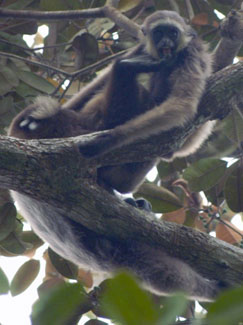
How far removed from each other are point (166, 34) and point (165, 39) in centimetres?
16

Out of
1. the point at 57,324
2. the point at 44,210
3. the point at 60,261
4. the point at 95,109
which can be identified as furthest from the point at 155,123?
the point at 57,324

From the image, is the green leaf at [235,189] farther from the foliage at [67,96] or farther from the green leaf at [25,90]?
the green leaf at [25,90]

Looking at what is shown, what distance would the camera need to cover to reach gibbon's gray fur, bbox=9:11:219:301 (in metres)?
4.39

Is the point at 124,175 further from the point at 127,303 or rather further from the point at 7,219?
the point at 127,303

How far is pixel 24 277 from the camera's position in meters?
5.49

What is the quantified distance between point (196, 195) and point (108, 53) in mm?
2281

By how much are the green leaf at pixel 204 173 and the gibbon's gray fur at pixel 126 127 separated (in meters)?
0.45

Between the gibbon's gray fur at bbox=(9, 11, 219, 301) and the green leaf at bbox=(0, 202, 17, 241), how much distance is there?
0.20 m

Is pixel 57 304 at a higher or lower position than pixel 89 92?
higher

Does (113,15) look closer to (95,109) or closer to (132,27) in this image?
(132,27)

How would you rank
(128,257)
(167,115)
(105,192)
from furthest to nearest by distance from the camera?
(128,257) → (167,115) → (105,192)

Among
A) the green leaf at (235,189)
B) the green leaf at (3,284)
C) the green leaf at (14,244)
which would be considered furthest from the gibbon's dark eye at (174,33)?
the green leaf at (3,284)

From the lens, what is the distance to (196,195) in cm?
564

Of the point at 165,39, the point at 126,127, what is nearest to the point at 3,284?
the point at 126,127
